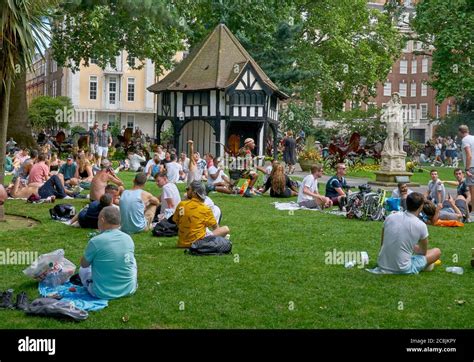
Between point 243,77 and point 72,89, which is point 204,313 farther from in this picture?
point 72,89

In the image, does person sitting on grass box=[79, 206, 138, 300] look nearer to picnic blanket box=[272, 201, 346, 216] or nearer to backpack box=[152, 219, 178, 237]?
backpack box=[152, 219, 178, 237]

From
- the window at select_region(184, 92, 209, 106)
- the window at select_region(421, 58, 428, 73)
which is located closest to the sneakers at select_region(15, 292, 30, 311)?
the window at select_region(184, 92, 209, 106)

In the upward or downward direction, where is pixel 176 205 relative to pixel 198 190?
downward

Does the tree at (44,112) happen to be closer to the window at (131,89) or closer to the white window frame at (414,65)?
the window at (131,89)

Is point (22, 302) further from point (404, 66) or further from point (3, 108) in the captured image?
point (404, 66)

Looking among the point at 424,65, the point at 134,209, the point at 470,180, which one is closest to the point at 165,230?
the point at 134,209

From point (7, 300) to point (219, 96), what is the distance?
2870cm

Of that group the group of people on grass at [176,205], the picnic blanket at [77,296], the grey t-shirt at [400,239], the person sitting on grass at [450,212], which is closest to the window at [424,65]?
the group of people on grass at [176,205]

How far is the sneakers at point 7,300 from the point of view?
340 inches

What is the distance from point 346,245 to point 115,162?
2254 centimetres

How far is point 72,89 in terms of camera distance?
76.1 m

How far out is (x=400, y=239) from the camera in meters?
10.4

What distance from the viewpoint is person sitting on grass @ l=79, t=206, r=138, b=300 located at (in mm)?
9023

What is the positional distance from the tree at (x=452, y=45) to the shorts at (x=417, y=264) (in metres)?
32.9
